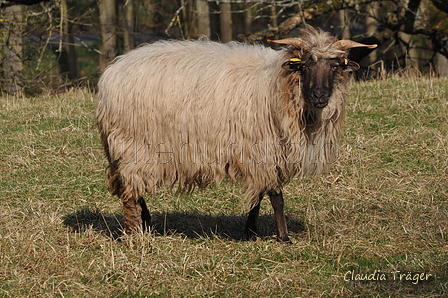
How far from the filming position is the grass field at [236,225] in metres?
4.12

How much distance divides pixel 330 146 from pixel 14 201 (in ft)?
10.7

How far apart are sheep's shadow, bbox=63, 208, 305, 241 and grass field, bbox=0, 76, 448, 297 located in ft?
0.06

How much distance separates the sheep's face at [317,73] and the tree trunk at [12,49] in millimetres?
7583

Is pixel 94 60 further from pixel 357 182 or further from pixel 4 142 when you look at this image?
pixel 357 182

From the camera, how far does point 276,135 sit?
477cm

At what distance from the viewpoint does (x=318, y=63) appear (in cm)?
453

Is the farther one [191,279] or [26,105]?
Answer: [26,105]

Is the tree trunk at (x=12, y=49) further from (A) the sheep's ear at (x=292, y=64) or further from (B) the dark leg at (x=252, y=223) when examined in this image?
(A) the sheep's ear at (x=292, y=64)

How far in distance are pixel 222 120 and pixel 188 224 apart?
4.26 feet

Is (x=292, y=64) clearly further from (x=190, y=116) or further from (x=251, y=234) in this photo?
(x=251, y=234)

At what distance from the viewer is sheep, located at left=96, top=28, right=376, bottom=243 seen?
4.70m

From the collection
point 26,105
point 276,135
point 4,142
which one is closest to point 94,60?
point 26,105

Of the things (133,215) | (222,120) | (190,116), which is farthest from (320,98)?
(133,215)

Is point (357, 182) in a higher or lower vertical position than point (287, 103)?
lower
